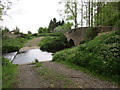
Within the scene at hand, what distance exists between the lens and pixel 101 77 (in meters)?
4.82

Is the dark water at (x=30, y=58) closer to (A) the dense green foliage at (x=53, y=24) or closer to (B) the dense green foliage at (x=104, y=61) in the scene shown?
(B) the dense green foliage at (x=104, y=61)

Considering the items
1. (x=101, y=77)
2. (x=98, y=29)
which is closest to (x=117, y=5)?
(x=98, y=29)

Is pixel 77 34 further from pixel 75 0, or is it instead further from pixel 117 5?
pixel 75 0

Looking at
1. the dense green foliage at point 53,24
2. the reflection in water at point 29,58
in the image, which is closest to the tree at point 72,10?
the reflection in water at point 29,58

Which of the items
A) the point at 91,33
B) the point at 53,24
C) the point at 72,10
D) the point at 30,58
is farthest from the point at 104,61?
the point at 53,24

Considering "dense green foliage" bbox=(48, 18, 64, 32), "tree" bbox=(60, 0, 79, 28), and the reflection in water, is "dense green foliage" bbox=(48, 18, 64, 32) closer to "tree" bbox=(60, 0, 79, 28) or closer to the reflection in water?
"tree" bbox=(60, 0, 79, 28)

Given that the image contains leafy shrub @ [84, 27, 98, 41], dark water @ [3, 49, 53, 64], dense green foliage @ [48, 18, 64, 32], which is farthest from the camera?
dense green foliage @ [48, 18, 64, 32]

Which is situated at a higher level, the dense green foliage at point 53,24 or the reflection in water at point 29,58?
the dense green foliage at point 53,24

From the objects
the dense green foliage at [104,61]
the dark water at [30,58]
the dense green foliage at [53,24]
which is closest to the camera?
the dense green foliage at [104,61]

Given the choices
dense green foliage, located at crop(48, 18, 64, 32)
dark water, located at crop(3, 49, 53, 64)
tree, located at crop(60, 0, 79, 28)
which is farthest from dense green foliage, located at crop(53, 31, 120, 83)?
dense green foliage, located at crop(48, 18, 64, 32)

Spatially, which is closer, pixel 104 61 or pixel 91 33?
pixel 104 61

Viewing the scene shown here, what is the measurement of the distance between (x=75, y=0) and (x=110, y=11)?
44.6 feet

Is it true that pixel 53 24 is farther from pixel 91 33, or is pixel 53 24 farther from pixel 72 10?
pixel 91 33

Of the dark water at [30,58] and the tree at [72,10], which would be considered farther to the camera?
the tree at [72,10]
